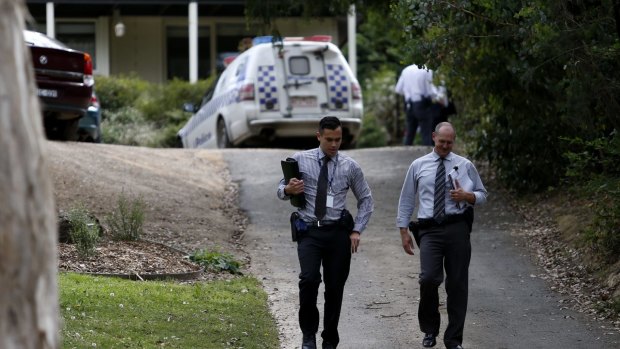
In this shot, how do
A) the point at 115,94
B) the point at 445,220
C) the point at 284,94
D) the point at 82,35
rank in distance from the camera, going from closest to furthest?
the point at 445,220 < the point at 284,94 < the point at 115,94 < the point at 82,35

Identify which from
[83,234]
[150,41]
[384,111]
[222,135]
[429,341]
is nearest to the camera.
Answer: [429,341]

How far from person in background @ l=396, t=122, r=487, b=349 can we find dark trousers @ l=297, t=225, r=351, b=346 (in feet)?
1.79

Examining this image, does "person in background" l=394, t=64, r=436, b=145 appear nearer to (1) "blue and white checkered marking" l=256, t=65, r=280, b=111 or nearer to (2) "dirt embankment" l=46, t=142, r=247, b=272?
(1) "blue and white checkered marking" l=256, t=65, r=280, b=111

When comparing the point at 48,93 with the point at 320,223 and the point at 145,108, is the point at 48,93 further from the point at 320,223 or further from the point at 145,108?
the point at 145,108

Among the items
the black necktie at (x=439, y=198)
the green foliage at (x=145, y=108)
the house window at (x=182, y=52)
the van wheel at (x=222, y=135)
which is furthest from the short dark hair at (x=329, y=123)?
the house window at (x=182, y=52)

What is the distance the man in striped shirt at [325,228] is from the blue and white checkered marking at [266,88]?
1213 cm

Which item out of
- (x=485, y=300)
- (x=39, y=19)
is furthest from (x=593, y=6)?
(x=39, y=19)

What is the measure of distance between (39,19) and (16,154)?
28.9 m

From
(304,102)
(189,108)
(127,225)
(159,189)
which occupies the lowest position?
(159,189)

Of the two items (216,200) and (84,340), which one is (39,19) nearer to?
(216,200)

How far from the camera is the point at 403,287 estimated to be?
11.4 m

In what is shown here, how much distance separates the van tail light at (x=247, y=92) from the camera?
67.8ft

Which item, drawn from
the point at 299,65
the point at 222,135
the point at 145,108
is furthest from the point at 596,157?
the point at 145,108

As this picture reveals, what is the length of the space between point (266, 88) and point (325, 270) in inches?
486
